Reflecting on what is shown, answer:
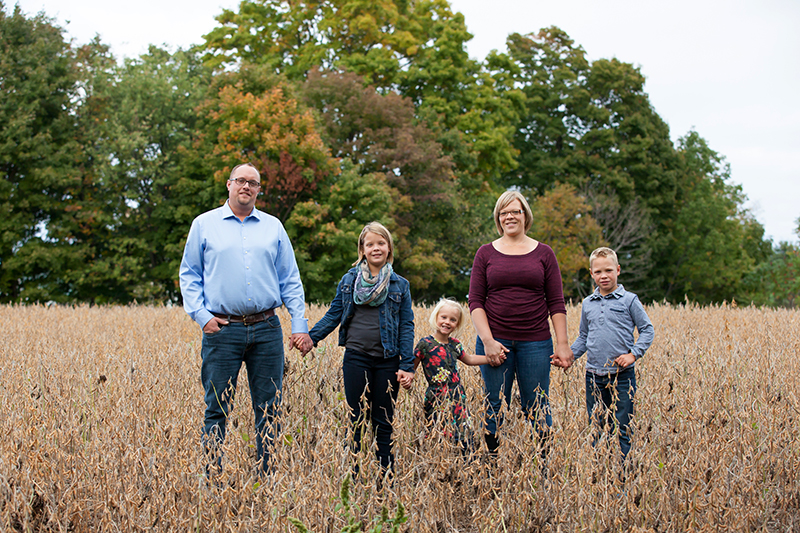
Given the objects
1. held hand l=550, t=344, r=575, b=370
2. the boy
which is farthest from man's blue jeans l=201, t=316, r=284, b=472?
the boy

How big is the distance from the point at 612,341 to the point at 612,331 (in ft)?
0.21

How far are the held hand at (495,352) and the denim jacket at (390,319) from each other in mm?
450

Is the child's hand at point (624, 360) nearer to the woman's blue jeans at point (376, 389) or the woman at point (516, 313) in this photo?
the woman at point (516, 313)

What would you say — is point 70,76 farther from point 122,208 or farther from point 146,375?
point 146,375

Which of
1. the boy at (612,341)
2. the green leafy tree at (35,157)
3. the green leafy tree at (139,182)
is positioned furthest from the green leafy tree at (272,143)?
the boy at (612,341)

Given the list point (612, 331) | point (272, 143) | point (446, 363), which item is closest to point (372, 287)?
point (446, 363)

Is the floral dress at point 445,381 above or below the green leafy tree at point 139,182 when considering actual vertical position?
below

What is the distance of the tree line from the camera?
66.1 feet

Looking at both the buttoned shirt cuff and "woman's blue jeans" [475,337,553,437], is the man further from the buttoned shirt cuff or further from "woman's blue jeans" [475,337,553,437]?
"woman's blue jeans" [475,337,553,437]

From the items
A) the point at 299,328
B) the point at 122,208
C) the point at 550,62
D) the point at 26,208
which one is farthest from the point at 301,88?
the point at 299,328

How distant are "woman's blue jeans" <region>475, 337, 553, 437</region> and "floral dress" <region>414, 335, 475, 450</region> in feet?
0.50

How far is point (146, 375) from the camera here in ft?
17.6

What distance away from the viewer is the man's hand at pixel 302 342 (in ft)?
11.9

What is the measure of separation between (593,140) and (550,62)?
15.6ft
